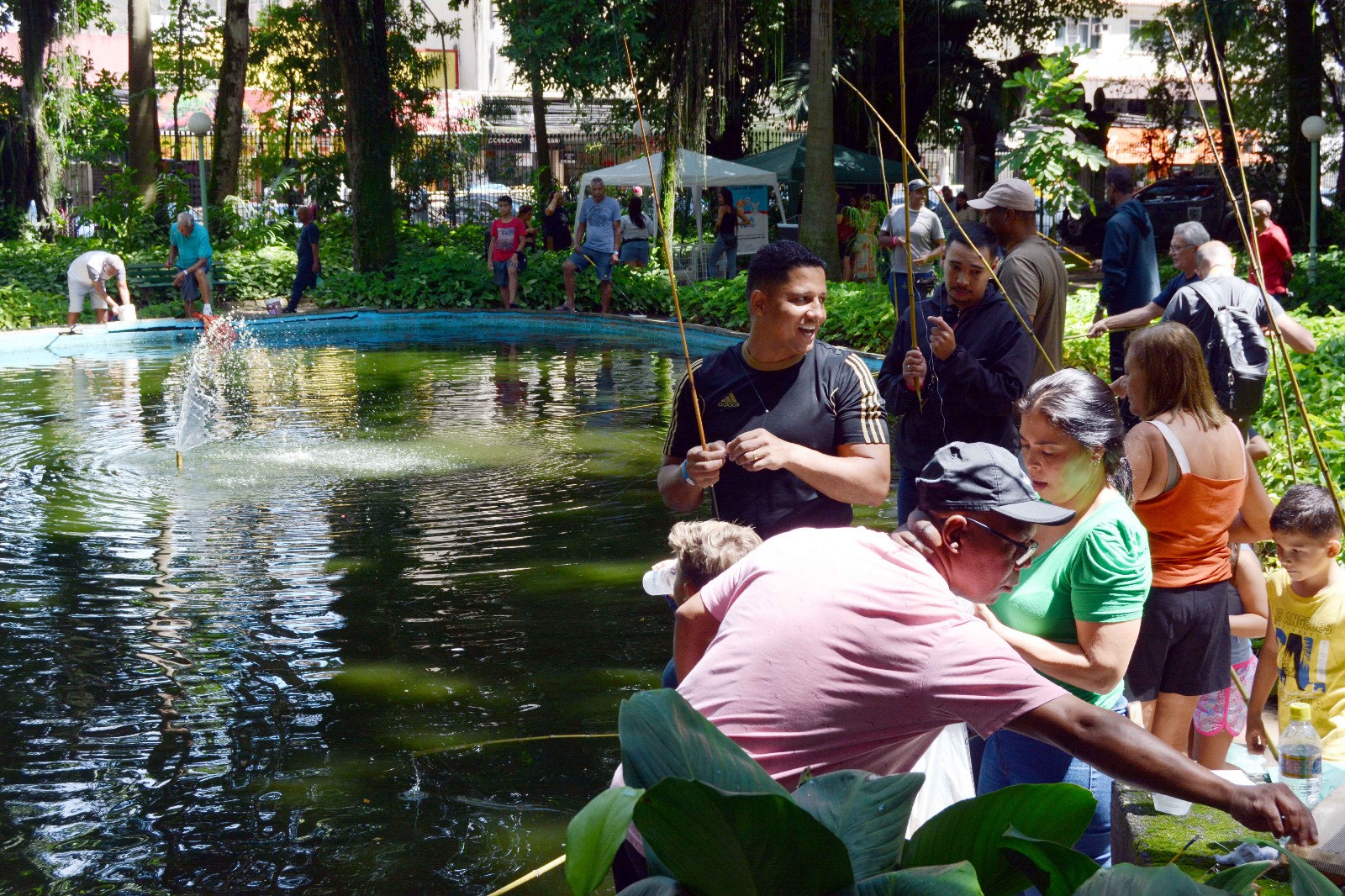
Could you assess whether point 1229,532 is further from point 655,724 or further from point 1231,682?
point 655,724

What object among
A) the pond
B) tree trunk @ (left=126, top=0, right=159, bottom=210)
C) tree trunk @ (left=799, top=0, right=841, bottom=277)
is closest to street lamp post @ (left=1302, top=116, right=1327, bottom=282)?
tree trunk @ (left=799, top=0, right=841, bottom=277)

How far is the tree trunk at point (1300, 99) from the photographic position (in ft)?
66.0

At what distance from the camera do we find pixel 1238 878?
1.36 metres

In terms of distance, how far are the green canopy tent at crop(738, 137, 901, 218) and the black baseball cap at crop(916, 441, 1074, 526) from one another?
75.9 feet

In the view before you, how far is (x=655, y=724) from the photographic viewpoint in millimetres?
1428

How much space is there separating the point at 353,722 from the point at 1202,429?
3.20 meters

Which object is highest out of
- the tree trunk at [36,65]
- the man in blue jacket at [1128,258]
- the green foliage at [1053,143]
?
the tree trunk at [36,65]

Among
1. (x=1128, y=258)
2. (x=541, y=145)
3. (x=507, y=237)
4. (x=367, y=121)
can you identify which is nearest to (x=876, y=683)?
(x=1128, y=258)

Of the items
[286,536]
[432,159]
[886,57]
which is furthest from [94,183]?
[286,536]

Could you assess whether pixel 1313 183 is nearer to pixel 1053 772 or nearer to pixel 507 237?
pixel 507 237

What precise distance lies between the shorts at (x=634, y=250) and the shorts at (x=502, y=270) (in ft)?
5.50

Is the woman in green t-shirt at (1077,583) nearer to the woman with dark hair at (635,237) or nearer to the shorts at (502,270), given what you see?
the woman with dark hair at (635,237)

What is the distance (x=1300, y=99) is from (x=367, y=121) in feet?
46.9

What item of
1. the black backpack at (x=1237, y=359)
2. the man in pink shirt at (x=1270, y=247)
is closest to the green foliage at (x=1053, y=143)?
the man in pink shirt at (x=1270, y=247)
